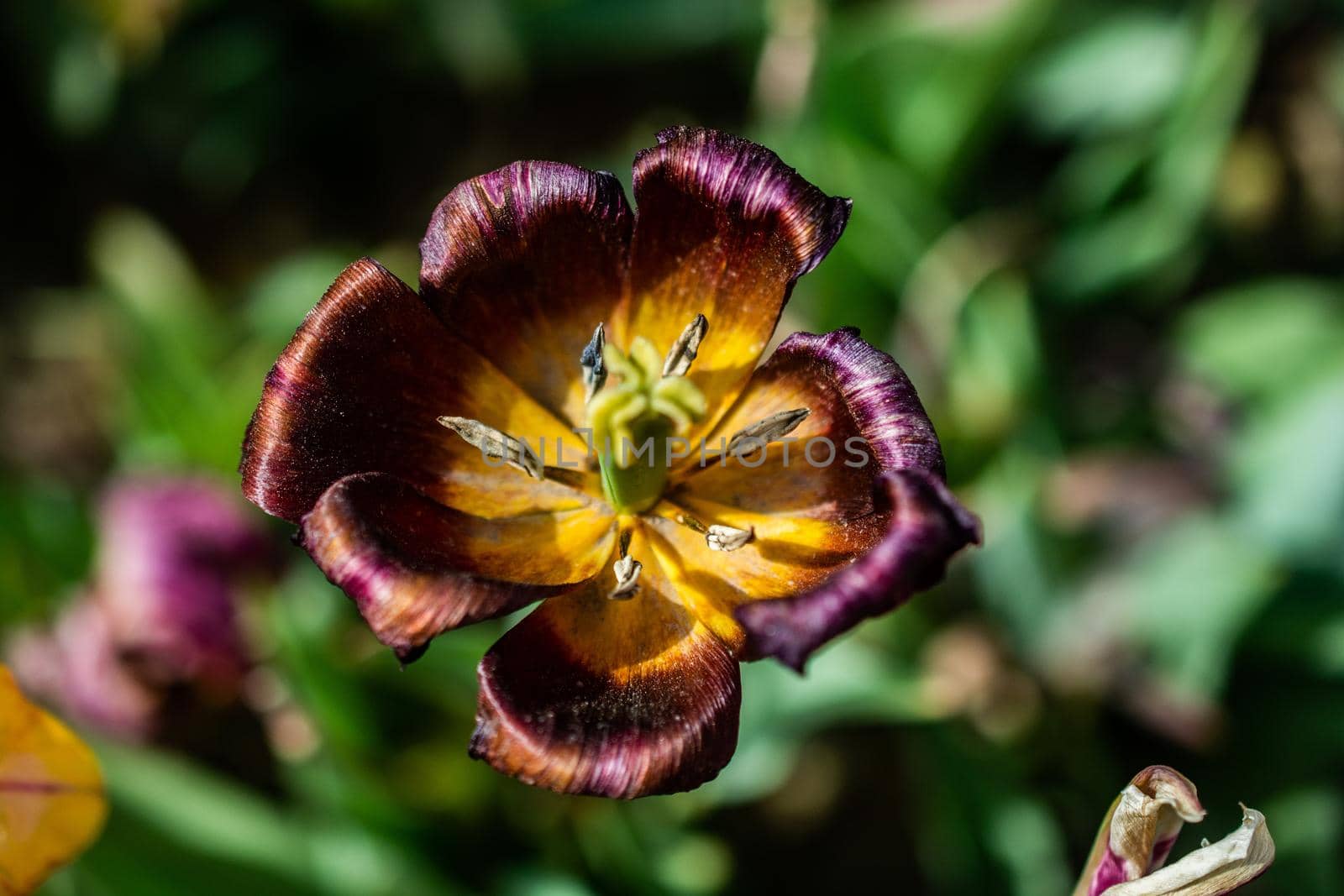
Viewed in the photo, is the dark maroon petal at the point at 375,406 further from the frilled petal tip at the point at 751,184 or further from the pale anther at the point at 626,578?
the frilled petal tip at the point at 751,184

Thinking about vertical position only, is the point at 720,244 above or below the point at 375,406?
above

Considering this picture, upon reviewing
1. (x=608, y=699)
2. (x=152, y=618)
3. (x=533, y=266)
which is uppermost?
(x=533, y=266)

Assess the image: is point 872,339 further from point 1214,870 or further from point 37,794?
point 37,794

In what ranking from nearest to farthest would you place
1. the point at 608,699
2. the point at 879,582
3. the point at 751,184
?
the point at 879,582, the point at 608,699, the point at 751,184

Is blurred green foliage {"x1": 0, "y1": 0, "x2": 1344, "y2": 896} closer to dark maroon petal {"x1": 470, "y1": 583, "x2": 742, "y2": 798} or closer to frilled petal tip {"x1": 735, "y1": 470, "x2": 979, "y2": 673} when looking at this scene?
dark maroon petal {"x1": 470, "y1": 583, "x2": 742, "y2": 798}

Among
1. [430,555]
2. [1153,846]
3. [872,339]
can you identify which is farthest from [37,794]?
[872,339]

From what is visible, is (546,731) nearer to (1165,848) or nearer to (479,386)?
(479,386)

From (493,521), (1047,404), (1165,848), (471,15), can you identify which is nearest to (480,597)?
(493,521)
